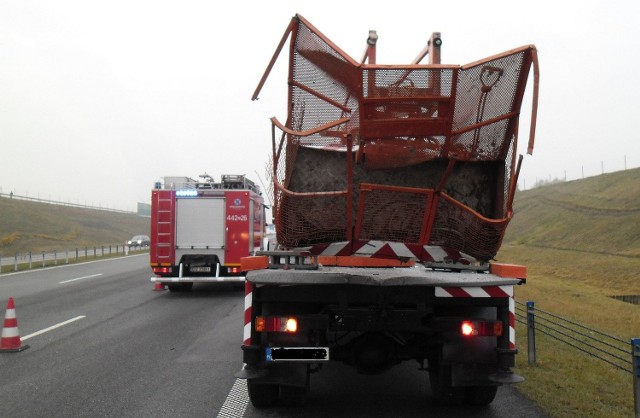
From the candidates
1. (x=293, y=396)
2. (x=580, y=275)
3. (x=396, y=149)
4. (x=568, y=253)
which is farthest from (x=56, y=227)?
(x=396, y=149)

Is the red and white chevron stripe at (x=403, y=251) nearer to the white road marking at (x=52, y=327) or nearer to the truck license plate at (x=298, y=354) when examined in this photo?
the truck license plate at (x=298, y=354)

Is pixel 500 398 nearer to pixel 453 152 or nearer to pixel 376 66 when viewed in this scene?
pixel 453 152

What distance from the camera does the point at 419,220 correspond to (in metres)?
5.52

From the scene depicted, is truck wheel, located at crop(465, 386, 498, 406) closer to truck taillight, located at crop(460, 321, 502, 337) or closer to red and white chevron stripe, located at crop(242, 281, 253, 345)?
truck taillight, located at crop(460, 321, 502, 337)

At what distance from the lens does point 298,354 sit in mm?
4980

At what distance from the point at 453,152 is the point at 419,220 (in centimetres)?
73

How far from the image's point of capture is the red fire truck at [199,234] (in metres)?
15.9

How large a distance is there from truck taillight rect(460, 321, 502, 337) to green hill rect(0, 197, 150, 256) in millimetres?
49415

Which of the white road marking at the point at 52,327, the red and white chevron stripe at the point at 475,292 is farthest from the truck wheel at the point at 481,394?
the white road marking at the point at 52,327

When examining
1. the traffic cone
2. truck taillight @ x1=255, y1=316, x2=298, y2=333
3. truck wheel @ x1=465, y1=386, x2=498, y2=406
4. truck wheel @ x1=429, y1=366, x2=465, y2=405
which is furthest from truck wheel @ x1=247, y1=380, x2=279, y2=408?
the traffic cone

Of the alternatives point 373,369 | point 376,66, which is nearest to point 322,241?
point 373,369

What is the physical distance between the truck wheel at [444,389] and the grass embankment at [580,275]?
0.84 m

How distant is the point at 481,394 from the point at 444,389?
1.94 ft

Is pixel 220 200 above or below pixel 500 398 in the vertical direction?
above
